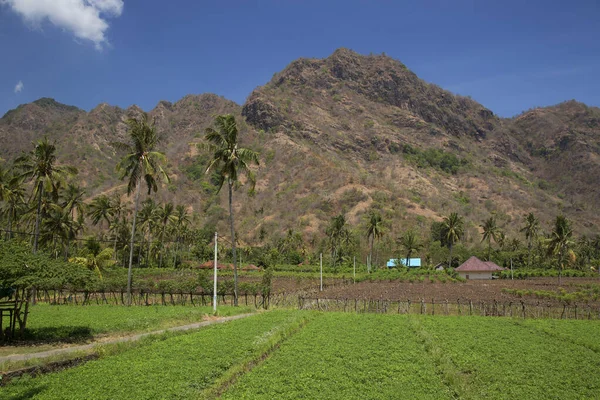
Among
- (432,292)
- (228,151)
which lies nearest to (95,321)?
(228,151)

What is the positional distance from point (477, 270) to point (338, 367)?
8460 centimetres

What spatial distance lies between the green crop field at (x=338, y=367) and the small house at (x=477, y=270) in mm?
69434

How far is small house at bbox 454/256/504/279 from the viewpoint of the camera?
9038cm

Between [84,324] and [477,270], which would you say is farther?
[477,270]

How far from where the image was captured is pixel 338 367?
50.7 ft

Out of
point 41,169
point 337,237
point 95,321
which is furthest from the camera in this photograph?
point 337,237

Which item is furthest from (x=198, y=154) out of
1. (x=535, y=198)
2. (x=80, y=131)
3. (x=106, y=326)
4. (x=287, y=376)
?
(x=287, y=376)

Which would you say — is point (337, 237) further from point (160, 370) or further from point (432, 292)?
point (160, 370)

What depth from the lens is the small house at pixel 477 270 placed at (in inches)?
3558

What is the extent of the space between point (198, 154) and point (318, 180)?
65.8 metres

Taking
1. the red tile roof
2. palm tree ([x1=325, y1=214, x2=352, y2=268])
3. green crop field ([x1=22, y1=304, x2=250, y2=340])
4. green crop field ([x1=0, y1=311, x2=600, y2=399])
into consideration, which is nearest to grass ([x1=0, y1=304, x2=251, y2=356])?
green crop field ([x1=22, y1=304, x2=250, y2=340])

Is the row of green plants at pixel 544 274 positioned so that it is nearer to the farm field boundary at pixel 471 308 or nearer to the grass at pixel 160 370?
the farm field boundary at pixel 471 308

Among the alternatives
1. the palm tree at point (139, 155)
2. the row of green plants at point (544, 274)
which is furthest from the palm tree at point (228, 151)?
the row of green plants at point (544, 274)

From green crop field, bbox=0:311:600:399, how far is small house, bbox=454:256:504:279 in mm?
69434
